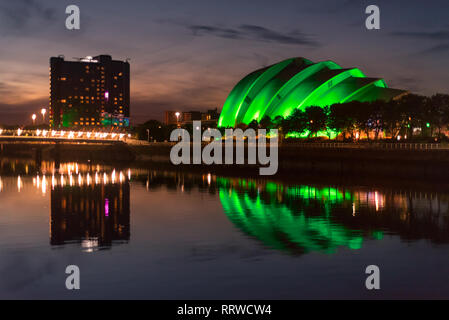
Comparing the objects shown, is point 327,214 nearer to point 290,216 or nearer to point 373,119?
point 290,216

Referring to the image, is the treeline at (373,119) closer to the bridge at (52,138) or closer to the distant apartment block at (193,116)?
the bridge at (52,138)

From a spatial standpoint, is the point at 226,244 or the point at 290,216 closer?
the point at 226,244

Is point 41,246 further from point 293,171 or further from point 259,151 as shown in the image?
point 259,151

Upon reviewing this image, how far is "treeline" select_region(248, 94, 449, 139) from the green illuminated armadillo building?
4405mm

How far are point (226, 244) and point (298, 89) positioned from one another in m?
62.4

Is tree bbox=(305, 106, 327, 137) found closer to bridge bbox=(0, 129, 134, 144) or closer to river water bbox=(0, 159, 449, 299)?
bridge bbox=(0, 129, 134, 144)

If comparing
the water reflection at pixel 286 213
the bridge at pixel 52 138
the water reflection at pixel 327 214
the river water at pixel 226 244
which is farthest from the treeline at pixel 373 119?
the river water at pixel 226 244

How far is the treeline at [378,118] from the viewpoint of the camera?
60.2m

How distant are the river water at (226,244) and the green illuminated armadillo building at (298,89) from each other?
1693 inches

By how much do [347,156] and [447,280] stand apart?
3685 cm

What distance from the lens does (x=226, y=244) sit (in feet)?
58.3

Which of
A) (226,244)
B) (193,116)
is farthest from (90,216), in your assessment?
(193,116)

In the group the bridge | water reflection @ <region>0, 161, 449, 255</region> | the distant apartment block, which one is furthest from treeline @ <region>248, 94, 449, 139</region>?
the distant apartment block

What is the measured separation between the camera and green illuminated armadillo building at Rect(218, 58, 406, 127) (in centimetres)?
7406
